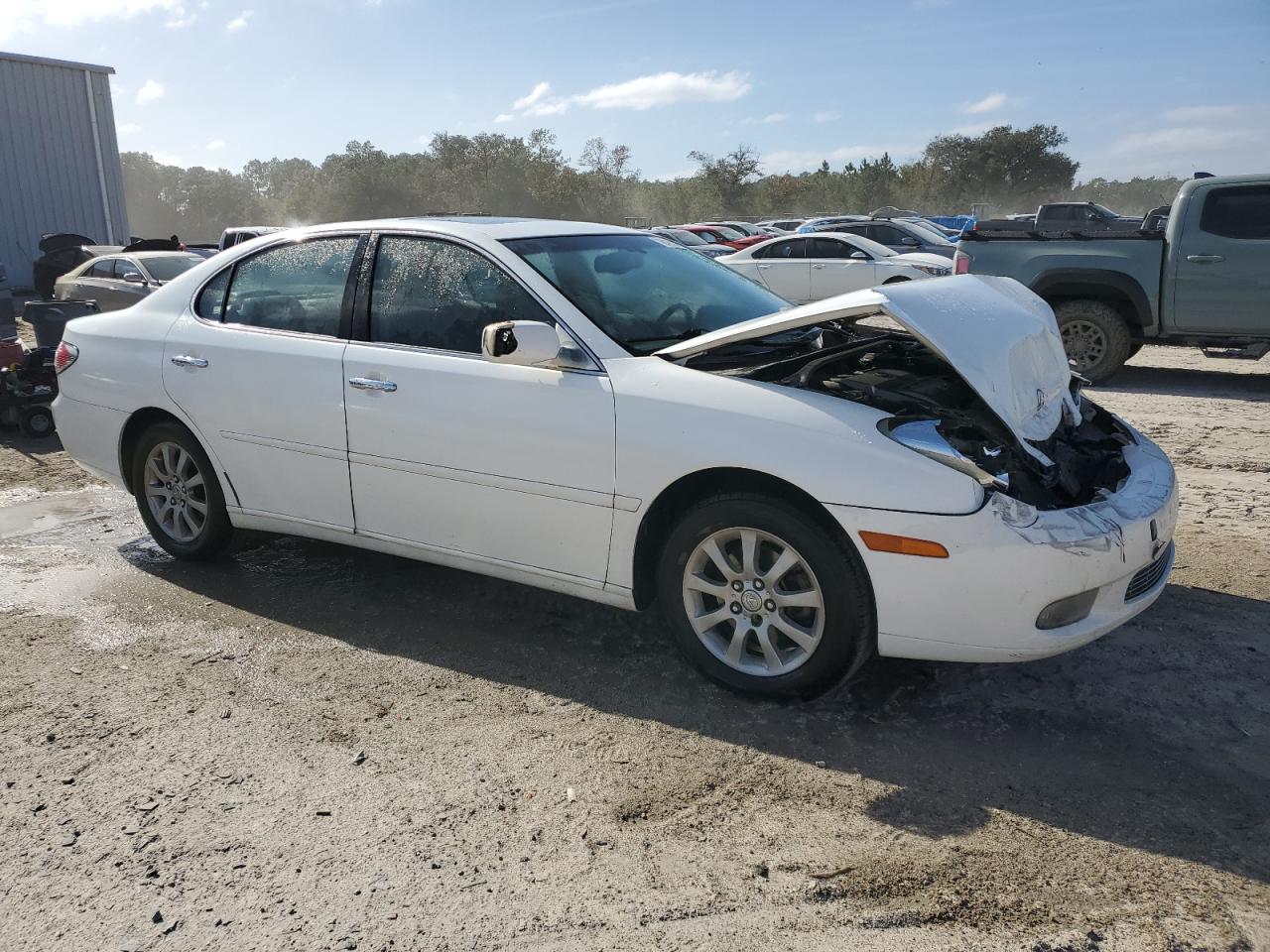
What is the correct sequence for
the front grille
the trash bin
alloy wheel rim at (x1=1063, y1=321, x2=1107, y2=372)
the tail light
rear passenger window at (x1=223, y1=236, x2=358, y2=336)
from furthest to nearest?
alloy wheel rim at (x1=1063, y1=321, x2=1107, y2=372), the trash bin, the tail light, rear passenger window at (x1=223, y1=236, x2=358, y2=336), the front grille

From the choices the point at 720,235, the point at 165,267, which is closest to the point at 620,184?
the point at 720,235

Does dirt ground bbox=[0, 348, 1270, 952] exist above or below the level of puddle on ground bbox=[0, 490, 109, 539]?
below

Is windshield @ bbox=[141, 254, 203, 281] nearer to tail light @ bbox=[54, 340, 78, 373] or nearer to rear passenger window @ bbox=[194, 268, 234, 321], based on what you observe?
tail light @ bbox=[54, 340, 78, 373]

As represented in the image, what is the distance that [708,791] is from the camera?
3133mm

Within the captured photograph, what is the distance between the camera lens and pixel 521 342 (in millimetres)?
3678

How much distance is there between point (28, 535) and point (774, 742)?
4.64 metres

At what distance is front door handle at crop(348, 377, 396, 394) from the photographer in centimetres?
421

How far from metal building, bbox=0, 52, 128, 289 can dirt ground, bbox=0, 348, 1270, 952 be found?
2535 centimetres

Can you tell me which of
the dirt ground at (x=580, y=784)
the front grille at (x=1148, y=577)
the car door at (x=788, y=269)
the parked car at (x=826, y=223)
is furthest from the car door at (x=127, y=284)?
the front grille at (x=1148, y=577)

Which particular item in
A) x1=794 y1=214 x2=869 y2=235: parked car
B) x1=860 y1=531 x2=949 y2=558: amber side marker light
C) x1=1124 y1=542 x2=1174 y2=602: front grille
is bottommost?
x1=1124 y1=542 x2=1174 y2=602: front grille

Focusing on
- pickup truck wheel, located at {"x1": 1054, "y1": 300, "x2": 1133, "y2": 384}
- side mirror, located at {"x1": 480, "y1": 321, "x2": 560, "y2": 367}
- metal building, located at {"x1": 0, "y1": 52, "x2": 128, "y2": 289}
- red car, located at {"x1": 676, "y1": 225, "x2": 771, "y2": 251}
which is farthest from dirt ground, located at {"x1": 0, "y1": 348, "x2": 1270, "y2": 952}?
metal building, located at {"x1": 0, "y1": 52, "x2": 128, "y2": 289}

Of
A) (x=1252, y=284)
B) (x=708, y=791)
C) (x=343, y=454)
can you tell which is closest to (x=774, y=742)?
(x=708, y=791)

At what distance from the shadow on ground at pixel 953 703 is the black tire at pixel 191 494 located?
0.17 meters

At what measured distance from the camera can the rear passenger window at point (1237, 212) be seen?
962 cm
